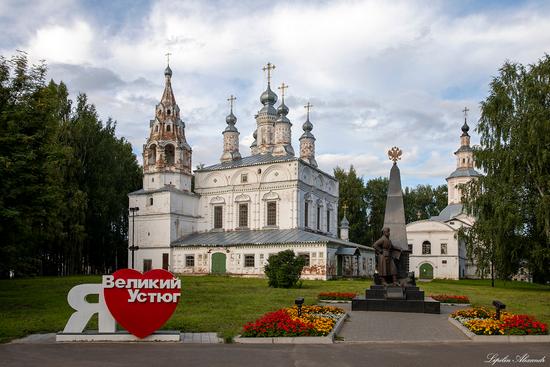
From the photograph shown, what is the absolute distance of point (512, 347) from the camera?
10.6m

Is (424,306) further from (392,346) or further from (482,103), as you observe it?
(482,103)

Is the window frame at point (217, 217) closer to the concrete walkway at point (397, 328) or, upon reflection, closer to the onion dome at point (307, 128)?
the onion dome at point (307, 128)

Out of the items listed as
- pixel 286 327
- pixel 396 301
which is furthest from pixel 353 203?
pixel 286 327

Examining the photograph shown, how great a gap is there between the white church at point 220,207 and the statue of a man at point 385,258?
2323cm

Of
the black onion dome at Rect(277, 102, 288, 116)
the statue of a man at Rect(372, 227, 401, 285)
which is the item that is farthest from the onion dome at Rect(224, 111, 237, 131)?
the statue of a man at Rect(372, 227, 401, 285)

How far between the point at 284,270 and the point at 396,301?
1080cm

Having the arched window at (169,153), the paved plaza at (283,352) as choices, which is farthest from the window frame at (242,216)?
the paved plaza at (283,352)

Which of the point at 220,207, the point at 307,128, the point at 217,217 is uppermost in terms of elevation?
the point at 307,128

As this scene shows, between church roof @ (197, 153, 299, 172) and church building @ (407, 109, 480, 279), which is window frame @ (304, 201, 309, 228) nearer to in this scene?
church roof @ (197, 153, 299, 172)

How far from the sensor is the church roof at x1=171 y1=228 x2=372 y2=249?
40375 millimetres

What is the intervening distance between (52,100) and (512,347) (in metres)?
15.2

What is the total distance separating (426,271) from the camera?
56.5 m

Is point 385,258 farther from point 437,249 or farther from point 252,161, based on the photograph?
point 437,249

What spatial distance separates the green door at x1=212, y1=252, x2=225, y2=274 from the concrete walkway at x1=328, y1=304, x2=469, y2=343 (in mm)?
27223
